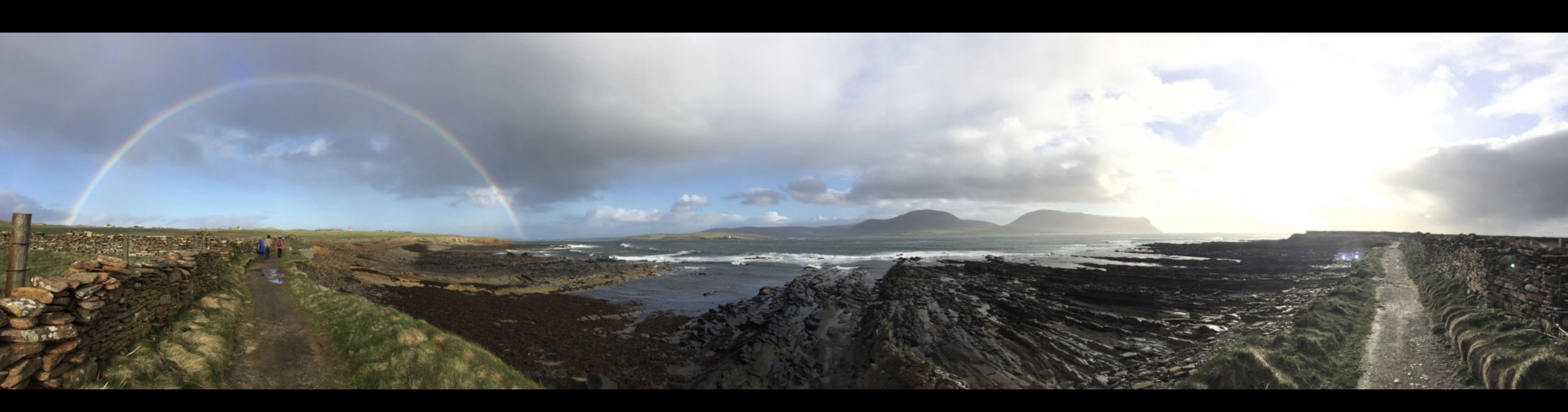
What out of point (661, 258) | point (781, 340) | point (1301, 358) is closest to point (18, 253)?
point (781, 340)

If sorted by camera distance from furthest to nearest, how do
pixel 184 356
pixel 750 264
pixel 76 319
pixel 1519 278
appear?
1. pixel 750 264
2. pixel 1519 278
3. pixel 184 356
4. pixel 76 319

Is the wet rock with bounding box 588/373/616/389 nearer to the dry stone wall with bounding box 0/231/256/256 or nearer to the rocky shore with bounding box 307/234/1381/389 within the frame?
the rocky shore with bounding box 307/234/1381/389

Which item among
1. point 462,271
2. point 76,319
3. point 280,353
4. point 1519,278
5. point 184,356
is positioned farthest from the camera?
point 462,271

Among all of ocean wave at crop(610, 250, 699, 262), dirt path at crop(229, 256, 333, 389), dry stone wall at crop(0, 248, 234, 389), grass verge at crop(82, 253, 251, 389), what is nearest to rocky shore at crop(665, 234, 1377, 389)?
dirt path at crop(229, 256, 333, 389)

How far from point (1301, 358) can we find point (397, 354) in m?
20.5

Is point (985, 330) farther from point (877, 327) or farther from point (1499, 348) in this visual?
point (1499, 348)

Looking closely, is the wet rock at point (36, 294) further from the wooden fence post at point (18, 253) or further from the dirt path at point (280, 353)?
the dirt path at point (280, 353)

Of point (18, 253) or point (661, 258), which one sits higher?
point (18, 253)

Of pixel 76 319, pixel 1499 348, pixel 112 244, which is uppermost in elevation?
pixel 112 244

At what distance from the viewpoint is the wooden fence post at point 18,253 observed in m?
8.07

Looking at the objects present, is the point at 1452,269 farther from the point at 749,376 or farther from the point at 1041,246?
the point at 1041,246

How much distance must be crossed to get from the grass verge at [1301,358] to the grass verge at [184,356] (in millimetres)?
19732

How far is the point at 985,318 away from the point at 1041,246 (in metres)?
92.8

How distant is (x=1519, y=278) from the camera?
12.0 metres
